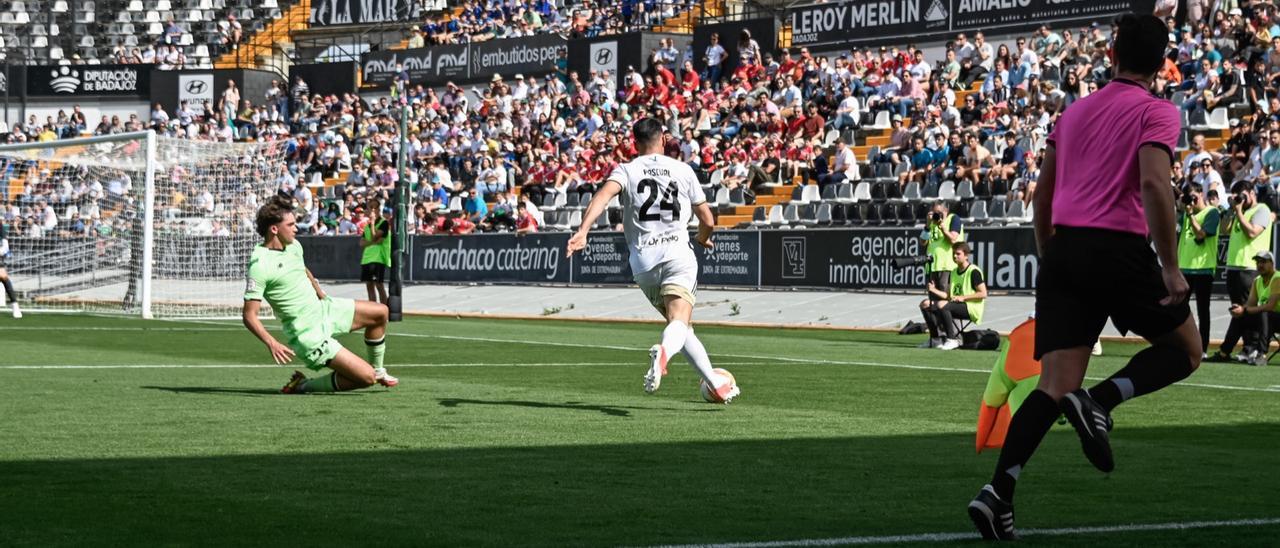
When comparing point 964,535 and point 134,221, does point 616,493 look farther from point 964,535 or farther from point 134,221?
point 134,221

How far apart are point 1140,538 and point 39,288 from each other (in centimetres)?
2927

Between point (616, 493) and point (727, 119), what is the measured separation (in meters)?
31.6

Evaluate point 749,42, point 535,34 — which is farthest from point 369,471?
point 535,34

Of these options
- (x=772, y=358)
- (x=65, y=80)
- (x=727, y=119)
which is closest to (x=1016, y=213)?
(x=772, y=358)

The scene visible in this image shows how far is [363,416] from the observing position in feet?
38.7

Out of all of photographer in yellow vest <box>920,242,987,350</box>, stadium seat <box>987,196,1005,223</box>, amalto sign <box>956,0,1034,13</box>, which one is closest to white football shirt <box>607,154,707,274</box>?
photographer in yellow vest <box>920,242,987,350</box>

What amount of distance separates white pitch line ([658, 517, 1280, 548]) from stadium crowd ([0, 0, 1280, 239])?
62.0 feet

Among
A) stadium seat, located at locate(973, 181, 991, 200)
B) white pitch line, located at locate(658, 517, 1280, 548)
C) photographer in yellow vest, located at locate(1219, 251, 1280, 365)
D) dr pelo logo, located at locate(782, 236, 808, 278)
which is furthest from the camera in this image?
dr pelo logo, located at locate(782, 236, 808, 278)

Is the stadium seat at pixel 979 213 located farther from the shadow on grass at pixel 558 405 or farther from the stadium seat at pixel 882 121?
the shadow on grass at pixel 558 405

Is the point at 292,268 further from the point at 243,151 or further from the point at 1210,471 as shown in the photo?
the point at 243,151

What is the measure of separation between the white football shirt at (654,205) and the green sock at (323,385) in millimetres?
2843

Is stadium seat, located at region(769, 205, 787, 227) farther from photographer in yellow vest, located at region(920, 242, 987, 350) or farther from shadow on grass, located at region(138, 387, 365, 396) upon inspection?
shadow on grass, located at region(138, 387, 365, 396)

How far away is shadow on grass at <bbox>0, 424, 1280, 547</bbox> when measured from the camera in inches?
272

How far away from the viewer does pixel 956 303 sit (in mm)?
22203
